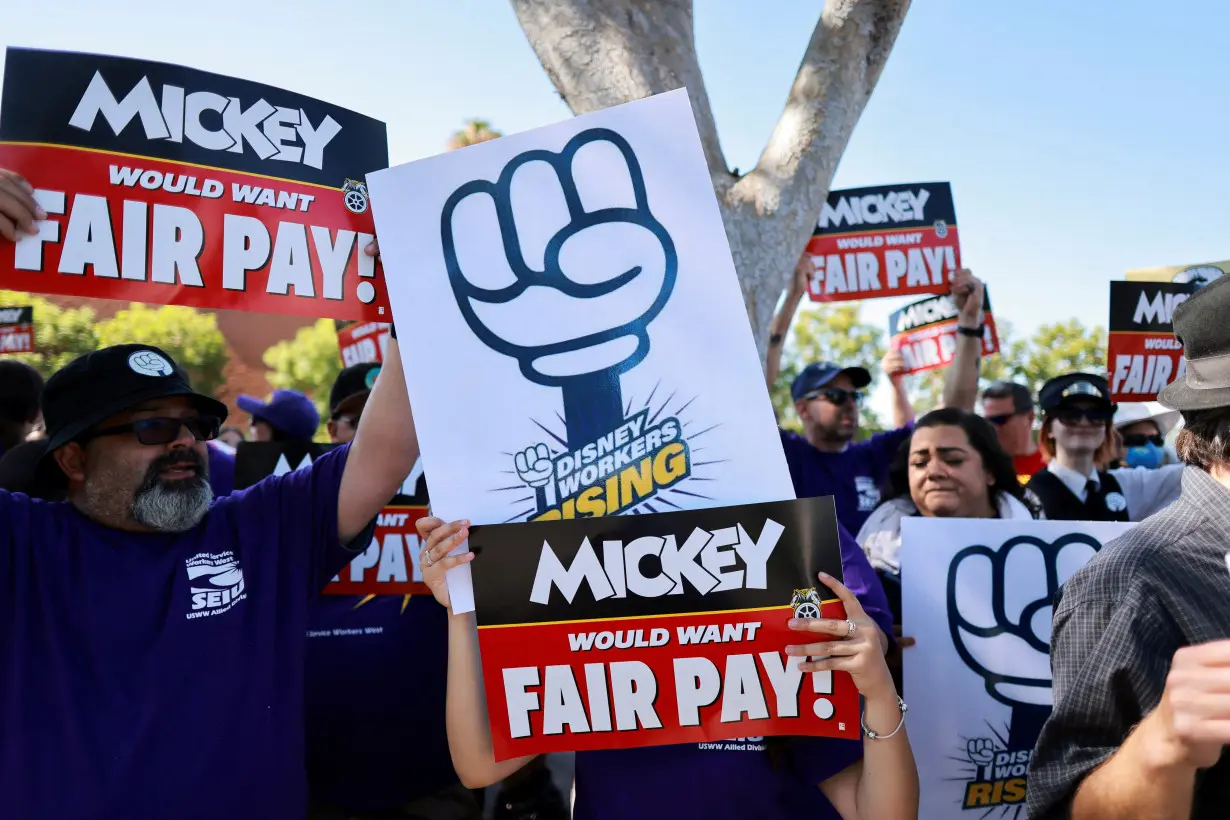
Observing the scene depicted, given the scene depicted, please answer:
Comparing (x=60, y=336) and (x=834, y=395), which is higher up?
(x=60, y=336)

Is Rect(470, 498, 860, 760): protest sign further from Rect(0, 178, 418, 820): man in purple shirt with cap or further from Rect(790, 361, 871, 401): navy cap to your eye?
Rect(790, 361, 871, 401): navy cap

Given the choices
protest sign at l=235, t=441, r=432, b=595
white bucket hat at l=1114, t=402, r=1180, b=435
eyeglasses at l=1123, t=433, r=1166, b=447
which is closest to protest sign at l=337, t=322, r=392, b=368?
protest sign at l=235, t=441, r=432, b=595

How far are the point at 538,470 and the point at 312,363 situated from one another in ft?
100

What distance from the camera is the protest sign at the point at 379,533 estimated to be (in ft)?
10.5

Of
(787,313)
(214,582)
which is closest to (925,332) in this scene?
(787,313)

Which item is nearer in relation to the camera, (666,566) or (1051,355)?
(666,566)

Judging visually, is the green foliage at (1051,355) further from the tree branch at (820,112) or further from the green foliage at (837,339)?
the tree branch at (820,112)

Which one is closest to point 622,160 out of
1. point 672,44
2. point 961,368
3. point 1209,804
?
point 1209,804

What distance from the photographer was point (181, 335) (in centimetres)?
2942

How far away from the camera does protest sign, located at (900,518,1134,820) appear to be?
270cm

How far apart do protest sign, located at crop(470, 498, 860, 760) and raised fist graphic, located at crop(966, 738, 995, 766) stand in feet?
3.45

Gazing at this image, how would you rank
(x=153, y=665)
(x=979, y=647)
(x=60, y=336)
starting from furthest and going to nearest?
(x=60, y=336) → (x=979, y=647) → (x=153, y=665)

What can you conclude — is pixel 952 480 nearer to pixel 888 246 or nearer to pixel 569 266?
pixel 569 266

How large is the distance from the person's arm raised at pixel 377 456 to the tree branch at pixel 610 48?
201 cm
